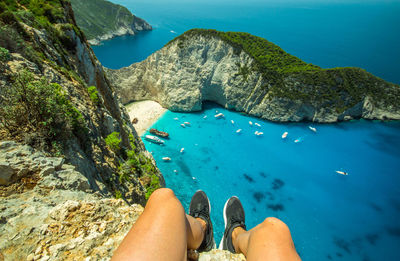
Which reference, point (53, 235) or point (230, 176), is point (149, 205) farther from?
point (230, 176)

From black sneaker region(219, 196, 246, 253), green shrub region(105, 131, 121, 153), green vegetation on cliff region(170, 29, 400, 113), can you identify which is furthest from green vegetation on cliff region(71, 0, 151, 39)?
black sneaker region(219, 196, 246, 253)

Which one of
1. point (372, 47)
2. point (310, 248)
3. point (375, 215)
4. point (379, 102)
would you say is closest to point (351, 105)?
point (379, 102)

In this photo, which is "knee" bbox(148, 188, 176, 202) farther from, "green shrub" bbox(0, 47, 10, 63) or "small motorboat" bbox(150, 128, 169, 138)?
"small motorboat" bbox(150, 128, 169, 138)

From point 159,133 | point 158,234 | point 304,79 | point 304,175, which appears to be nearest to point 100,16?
point 159,133

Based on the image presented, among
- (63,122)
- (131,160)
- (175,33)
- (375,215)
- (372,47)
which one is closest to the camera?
(63,122)

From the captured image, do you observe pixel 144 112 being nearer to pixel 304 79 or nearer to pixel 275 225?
pixel 304 79

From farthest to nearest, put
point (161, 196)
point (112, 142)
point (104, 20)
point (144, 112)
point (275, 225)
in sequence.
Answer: point (104, 20) < point (144, 112) < point (112, 142) < point (275, 225) < point (161, 196)

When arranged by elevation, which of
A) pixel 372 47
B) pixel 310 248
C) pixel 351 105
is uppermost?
pixel 372 47
